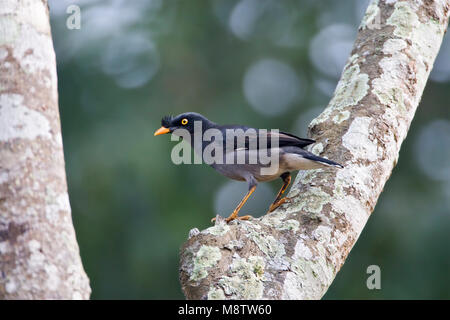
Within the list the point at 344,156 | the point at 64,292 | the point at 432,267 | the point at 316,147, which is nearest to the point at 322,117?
the point at 316,147

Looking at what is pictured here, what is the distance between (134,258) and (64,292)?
7.05 meters

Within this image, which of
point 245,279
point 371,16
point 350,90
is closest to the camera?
point 245,279

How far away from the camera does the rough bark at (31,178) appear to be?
2039 millimetres

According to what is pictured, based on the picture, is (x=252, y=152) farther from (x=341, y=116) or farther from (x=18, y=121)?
(x=18, y=121)

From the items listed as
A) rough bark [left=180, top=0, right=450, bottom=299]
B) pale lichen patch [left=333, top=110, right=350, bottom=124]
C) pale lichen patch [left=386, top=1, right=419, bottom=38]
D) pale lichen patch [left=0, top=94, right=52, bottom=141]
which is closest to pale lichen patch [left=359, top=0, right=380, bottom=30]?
rough bark [left=180, top=0, right=450, bottom=299]

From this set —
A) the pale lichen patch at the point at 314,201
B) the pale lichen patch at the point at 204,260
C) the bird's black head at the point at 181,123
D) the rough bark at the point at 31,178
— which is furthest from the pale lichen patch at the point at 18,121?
the bird's black head at the point at 181,123

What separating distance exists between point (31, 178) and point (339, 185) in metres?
2.06

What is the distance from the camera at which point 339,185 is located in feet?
11.5

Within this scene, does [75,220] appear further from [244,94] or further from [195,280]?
[195,280]

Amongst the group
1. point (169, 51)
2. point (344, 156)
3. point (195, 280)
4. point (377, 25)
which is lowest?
point (195, 280)

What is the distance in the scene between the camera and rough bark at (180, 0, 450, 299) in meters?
2.83

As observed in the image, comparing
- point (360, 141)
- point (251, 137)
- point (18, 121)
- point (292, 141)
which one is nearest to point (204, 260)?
point (18, 121)

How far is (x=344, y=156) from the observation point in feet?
12.2

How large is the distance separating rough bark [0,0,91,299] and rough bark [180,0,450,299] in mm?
866
